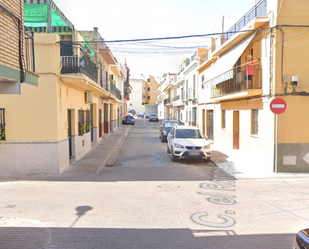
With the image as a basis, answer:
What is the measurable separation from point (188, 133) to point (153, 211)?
746 centimetres

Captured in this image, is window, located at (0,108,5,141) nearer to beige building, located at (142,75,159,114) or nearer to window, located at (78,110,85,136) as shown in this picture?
window, located at (78,110,85,136)

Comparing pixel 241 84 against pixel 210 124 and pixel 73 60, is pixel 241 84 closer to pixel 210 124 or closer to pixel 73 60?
pixel 210 124

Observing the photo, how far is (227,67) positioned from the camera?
1253cm

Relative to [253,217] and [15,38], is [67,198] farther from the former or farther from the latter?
[253,217]

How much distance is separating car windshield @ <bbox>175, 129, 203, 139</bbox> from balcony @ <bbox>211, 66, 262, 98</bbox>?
262cm

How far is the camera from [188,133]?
42.3 feet

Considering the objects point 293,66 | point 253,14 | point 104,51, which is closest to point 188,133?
point 293,66

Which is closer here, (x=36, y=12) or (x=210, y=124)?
(x=36, y=12)

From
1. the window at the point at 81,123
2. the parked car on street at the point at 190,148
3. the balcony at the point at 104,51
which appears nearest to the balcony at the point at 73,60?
the window at the point at 81,123

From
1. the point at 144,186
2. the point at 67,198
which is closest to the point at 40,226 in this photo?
the point at 67,198

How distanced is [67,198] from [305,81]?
913cm

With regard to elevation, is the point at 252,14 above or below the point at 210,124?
above

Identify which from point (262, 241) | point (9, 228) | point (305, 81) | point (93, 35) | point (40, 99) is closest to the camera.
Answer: point (262, 241)

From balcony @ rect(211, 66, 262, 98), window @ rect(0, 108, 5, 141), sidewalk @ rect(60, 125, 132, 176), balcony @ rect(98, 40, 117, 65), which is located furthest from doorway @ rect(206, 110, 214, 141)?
window @ rect(0, 108, 5, 141)
